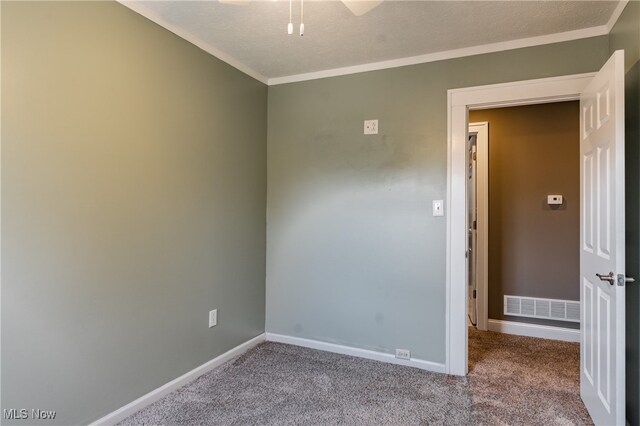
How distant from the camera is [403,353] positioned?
2.74 metres

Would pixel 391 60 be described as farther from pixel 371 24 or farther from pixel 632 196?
pixel 632 196

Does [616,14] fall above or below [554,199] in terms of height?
above

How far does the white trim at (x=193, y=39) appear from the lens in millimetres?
2020

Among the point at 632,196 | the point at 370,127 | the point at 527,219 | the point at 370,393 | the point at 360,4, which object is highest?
the point at 360,4

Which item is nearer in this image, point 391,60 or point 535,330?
point 391,60

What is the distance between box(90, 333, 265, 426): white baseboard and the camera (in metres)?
1.94

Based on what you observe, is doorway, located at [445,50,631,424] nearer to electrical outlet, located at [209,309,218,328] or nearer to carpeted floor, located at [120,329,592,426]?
A: carpeted floor, located at [120,329,592,426]

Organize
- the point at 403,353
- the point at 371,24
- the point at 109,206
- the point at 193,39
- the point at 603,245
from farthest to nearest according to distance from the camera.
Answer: the point at 403,353 → the point at 193,39 → the point at 371,24 → the point at 109,206 → the point at 603,245

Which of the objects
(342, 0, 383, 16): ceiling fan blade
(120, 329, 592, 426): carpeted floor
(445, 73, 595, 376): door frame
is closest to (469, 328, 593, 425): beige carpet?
(120, 329, 592, 426): carpeted floor

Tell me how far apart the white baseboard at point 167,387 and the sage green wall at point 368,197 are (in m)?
0.42

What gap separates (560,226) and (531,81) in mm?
1613

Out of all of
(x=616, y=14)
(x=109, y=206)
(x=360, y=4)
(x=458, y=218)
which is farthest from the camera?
(x=458, y=218)

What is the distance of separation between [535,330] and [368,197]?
6.97ft

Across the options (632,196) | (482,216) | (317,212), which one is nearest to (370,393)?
(317,212)
